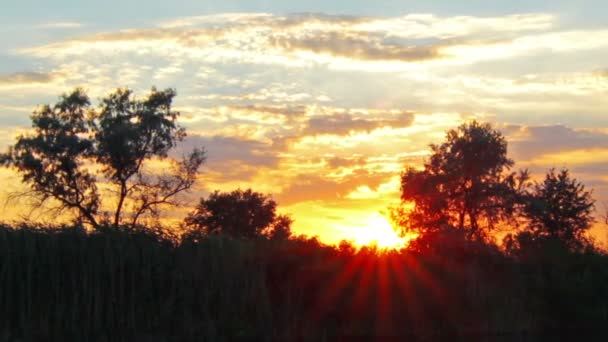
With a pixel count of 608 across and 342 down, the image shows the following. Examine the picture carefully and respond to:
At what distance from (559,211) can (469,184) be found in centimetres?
552

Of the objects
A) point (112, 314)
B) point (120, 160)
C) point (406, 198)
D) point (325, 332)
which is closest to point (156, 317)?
Result: point (112, 314)

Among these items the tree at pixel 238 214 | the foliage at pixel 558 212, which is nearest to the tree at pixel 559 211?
the foliage at pixel 558 212

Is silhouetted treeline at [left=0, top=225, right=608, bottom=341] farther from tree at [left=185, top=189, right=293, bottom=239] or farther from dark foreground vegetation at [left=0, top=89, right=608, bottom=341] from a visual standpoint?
tree at [left=185, top=189, right=293, bottom=239]

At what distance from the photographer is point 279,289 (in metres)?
31.2

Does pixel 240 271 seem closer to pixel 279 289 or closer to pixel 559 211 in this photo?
pixel 279 289

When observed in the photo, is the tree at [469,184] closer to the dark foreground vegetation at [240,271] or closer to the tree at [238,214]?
the dark foreground vegetation at [240,271]

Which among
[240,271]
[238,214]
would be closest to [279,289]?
[240,271]

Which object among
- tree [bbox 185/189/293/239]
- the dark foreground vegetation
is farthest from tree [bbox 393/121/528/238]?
tree [bbox 185/189/293/239]

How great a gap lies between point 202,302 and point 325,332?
4773 mm

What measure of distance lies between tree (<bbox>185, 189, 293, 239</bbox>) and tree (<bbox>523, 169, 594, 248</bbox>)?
1505 centimetres

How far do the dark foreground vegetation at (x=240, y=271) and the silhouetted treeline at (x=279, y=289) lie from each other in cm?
5

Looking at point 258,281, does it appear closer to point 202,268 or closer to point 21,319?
point 202,268

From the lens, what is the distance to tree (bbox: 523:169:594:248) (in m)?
51.2

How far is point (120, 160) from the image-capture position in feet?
147
